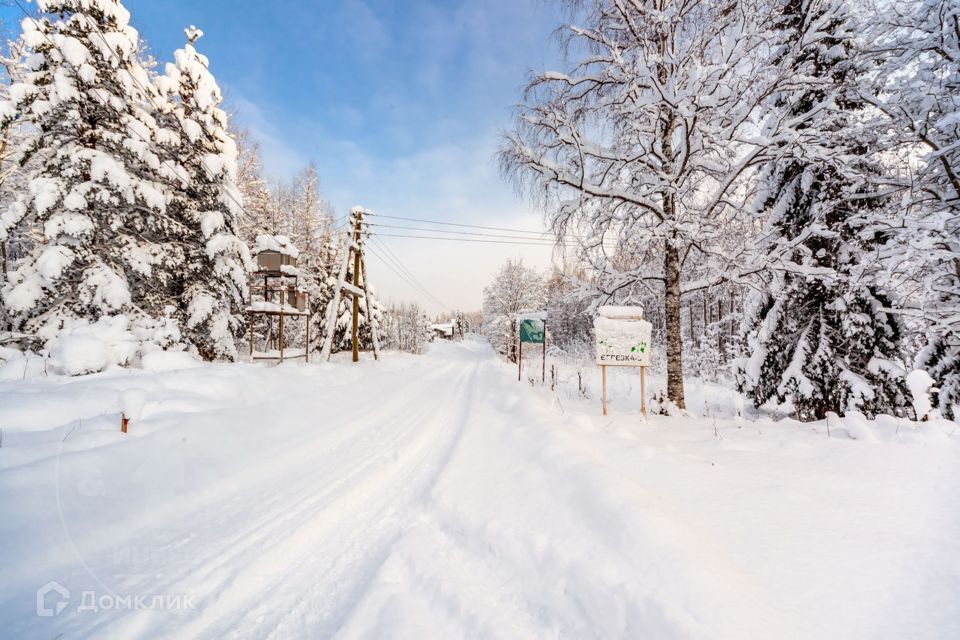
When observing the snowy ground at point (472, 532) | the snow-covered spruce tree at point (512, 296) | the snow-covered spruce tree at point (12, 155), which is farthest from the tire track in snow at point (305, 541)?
the snow-covered spruce tree at point (512, 296)

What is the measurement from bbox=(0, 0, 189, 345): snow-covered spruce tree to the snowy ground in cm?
631

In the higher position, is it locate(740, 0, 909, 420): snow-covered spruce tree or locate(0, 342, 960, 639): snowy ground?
locate(740, 0, 909, 420): snow-covered spruce tree

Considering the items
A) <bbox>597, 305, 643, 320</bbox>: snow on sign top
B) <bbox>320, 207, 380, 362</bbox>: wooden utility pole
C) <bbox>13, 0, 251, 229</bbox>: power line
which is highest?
<bbox>13, 0, 251, 229</bbox>: power line

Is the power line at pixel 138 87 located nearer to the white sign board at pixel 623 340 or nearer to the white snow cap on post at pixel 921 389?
the white sign board at pixel 623 340

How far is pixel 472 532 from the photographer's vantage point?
2.84 meters

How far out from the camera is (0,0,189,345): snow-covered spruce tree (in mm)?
9109

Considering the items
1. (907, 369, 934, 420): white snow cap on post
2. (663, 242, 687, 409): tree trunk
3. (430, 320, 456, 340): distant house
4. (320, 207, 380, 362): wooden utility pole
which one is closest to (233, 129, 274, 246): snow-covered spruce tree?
(320, 207, 380, 362): wooden utility pole

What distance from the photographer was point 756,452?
4.13 metres

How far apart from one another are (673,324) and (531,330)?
26.5 ft

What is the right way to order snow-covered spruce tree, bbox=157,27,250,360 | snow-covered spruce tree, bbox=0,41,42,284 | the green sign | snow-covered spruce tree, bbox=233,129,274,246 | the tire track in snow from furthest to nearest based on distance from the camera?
snow-covered spruce tree, bbox=233,129,274,246 < the green sign < snow-covered spruce tree, bbox=157,27,250,360 < snow-covered spruce tree, bbox=0,41,42,284 < the tire track in snow

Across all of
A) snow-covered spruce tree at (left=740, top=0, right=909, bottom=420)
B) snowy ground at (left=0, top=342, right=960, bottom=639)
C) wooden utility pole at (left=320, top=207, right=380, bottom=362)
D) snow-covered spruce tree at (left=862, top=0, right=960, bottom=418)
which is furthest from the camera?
wooden utility pole at (left=320, top=207, right=380, bottom=362)

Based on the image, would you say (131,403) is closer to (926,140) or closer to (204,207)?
(204,207)

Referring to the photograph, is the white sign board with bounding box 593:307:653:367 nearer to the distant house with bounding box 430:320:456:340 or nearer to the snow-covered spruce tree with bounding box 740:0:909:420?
the snow-covered spruce tree with bounding box 740:0:909:420

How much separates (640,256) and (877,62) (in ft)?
16.4
